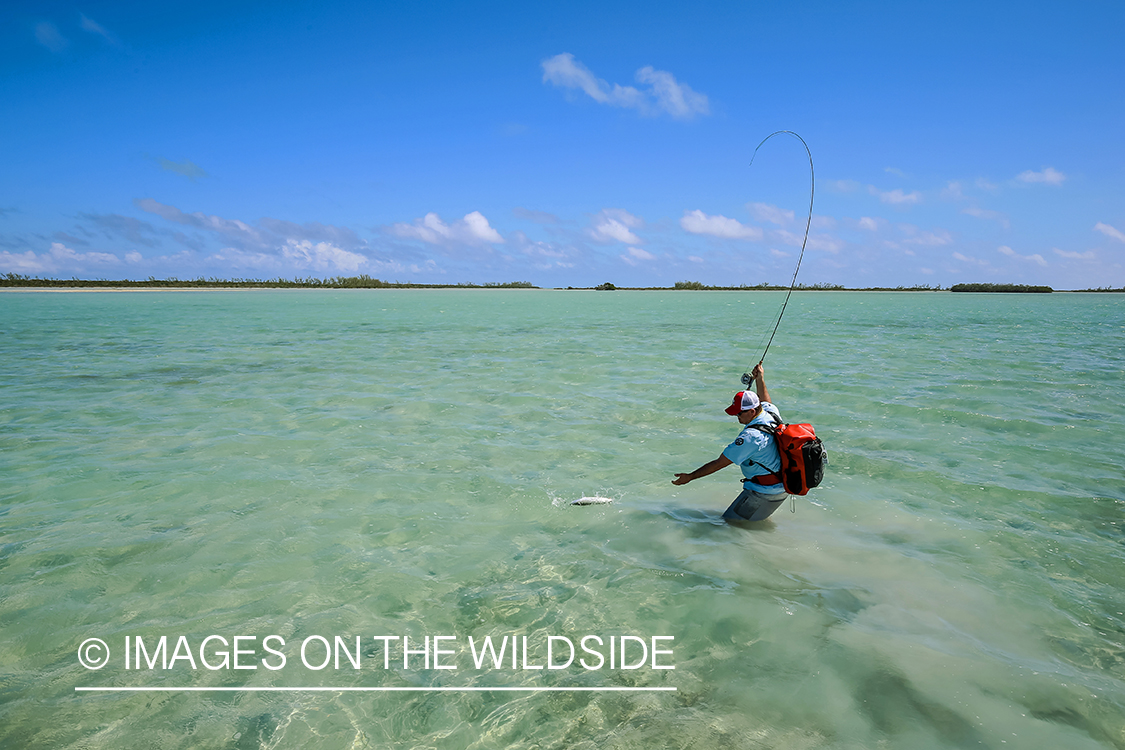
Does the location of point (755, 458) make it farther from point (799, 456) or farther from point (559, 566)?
point (559, 566)

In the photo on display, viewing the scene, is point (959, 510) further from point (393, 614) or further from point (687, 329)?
point (687, 329)

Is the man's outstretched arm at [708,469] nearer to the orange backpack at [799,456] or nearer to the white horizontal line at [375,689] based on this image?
the orange backpack at [799,456]

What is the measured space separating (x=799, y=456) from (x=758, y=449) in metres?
0.40

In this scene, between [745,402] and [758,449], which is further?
[745,402]

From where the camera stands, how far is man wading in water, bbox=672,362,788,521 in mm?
6102

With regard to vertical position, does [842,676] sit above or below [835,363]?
below

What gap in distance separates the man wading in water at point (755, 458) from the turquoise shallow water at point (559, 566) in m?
0.44

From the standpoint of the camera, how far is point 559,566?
621 centimetres

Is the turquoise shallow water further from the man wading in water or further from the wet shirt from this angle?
the wet shirt

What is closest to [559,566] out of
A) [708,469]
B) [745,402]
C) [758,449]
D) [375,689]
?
[708,469]

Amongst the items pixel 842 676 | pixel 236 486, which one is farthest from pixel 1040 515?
pixel 236 486

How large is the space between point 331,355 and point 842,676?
20.1 m

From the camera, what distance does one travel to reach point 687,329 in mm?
35156

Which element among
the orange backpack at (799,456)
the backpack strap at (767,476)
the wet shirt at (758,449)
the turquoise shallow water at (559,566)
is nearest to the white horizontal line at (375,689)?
the turquoise shallow water at (559,566)
